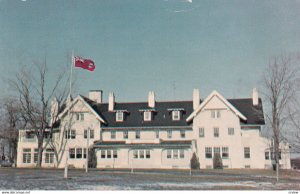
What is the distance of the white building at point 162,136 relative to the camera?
3778 centimetres

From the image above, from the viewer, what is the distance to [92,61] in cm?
2306

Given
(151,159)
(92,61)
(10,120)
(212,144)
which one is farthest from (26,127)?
(92,61)

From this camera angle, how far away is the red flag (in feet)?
73.7

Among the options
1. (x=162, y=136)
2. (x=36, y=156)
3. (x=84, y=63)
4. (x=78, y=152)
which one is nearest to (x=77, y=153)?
(x=78, y=152)

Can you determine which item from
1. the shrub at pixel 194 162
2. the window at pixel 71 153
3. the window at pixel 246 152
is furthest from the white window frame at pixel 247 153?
the window at pixel 71 153

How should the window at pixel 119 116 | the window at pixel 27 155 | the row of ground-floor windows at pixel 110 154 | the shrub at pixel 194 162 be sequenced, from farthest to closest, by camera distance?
the window at pixel 27 155 < the window at pixel 119 116 < the row of ground-floor windows at pixel 110 154 < the shrub at pixel 194 162

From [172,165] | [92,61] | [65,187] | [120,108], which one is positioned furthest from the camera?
[120,108]

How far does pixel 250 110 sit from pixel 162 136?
9293 millimetres

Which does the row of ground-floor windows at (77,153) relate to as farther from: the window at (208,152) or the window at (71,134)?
the window at (208,152)

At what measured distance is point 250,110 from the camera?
131 ft

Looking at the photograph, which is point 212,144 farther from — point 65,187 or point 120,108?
point 65,187

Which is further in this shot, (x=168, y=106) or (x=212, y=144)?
(x=168, y=106)

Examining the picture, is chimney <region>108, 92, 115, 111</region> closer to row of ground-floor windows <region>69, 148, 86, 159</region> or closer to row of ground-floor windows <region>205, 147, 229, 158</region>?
row of ground-floor windows <region>69, 148, 86, 159</region>

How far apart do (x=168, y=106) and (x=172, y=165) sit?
7.69 metres
